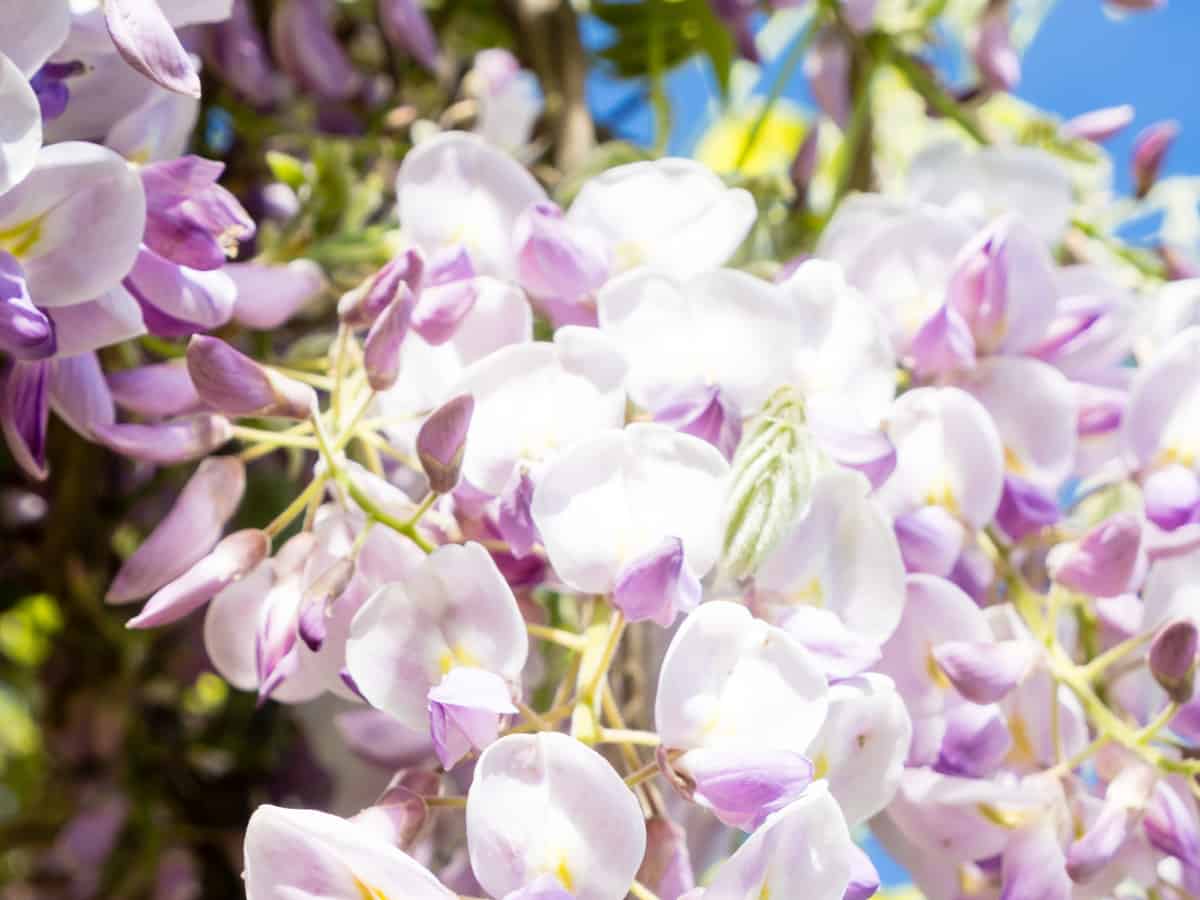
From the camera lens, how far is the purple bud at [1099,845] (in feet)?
0.90

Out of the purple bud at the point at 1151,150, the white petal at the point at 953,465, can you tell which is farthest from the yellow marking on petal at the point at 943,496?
the purple bud at the point at 1151,150

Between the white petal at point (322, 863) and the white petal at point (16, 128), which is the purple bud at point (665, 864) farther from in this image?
the white petal at point (16, 128)

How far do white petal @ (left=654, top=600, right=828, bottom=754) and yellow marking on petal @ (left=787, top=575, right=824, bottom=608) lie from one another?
0.04 meters

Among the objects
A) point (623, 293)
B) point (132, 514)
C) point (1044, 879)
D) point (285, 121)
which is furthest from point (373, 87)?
point (1044, 879)

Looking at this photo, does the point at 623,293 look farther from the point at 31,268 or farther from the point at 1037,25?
the point at 1037,25

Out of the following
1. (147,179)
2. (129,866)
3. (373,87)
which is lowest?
(129,866)

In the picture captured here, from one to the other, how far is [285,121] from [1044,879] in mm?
397

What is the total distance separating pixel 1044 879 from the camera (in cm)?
28

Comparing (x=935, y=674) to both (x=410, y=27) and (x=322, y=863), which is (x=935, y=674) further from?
(x=410, y=27)

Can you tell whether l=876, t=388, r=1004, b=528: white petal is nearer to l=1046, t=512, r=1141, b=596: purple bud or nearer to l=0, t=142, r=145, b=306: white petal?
l=1046, t=512, r=1141, b=596: purple bud

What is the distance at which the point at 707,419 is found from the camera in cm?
28

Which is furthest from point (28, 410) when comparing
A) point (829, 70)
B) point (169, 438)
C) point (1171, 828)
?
point (829, 70)

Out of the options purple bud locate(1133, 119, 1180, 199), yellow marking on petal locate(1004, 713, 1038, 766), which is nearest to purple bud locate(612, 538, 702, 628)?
yellow marking on petal locate(1004, 713, 1038, 766)

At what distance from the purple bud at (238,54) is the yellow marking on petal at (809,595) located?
31cm
